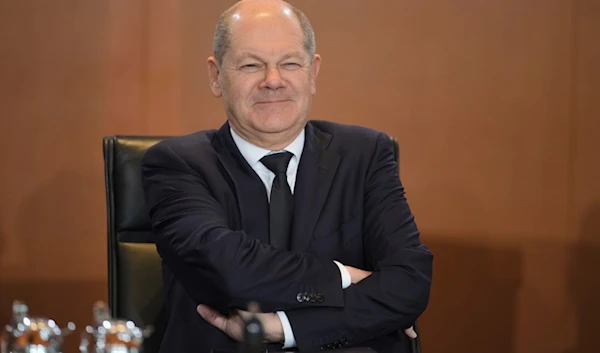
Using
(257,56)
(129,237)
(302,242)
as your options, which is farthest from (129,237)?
(257,56)

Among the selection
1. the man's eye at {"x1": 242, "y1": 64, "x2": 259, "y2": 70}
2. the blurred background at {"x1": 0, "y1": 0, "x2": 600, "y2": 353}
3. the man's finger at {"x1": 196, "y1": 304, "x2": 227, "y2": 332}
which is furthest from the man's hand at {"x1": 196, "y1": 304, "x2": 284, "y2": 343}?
the blurred background at {"x1": 0, "y1": 0, "x2": 600, "y2": 353}

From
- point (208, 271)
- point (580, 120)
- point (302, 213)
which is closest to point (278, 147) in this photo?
point (302, 213)

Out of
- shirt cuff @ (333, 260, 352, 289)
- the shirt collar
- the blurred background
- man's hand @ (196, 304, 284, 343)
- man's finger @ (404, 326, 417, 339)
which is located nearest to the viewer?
man's hand @ (196, 304, 284, 343)

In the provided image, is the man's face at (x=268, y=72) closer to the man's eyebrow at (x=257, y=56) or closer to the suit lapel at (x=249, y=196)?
the man's eyebrow at (x=257, y=56)

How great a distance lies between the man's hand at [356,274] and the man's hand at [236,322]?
8.4 inches

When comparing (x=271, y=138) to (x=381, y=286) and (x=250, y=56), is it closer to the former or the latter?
(x=250, y=56)

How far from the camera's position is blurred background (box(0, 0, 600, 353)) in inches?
118

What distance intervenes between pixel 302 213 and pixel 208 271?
11.9 inches

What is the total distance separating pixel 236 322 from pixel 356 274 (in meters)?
0.30

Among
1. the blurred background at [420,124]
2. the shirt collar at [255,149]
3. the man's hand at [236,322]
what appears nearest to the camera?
the man's hand at [236,322]

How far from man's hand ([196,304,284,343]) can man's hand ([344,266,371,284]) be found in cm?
21

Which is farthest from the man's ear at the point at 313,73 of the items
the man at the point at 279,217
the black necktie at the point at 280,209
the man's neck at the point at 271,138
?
the black necktie at the point at 280,209

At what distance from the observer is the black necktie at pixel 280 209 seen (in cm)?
198

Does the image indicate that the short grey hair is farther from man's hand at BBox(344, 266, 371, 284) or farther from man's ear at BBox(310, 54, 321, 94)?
man's hand at BBox(344, 266, 371, 284)
